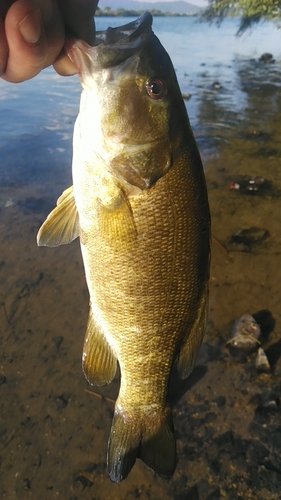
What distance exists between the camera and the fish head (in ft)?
5.42

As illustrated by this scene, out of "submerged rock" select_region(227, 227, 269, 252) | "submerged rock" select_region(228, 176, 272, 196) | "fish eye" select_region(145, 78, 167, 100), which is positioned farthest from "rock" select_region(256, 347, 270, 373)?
"submerged rock" select_region(228, 176, 272, 196)

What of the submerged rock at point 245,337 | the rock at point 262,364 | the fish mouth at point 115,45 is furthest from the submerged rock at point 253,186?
the fish mouth at point 115,45

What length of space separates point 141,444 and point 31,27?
79.3 inches

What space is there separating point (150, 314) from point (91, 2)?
1.52m

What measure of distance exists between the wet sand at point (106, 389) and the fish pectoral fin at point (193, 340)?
1.73 metres

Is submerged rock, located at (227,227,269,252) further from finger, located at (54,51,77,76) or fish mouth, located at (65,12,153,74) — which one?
fish mouth, located at (65,12,153,74)

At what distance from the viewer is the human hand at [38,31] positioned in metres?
1.40

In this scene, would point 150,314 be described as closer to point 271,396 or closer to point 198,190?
point 198,190

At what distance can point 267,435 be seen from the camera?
3402 mm

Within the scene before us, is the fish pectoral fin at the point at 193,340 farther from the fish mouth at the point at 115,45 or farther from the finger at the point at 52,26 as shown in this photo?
the finger at the point at 52,26

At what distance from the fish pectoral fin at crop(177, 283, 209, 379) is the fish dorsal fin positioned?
0.74m

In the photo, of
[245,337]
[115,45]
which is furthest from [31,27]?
[245,337]

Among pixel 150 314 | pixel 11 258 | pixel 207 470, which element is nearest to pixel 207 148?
pixel 11 258

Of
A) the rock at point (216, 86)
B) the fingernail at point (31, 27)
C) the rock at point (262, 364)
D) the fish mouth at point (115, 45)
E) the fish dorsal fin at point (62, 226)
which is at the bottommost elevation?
the rock at point (216, 86)
